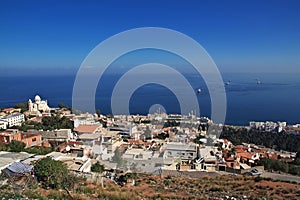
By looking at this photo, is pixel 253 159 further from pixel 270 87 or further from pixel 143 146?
pixel 270 87

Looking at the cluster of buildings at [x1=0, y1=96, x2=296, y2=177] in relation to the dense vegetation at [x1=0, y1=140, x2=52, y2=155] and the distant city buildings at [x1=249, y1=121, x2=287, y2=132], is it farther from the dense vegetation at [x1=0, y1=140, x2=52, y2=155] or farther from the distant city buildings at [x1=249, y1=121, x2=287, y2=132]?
the distant city buildings at [x1=249, y1=121, x2=287, y2=132]

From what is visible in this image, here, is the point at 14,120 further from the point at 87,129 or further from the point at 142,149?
the point at 142,149

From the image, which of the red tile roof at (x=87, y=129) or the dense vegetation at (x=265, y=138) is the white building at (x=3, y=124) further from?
the dense vegetation at (x=265, y=138)

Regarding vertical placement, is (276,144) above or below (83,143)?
below

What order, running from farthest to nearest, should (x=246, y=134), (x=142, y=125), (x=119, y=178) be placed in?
(x=246, y=134) < (x=142, y=125) < (x=119, y=178)

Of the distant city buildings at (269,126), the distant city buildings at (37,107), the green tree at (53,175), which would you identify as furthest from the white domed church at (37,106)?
the green tree at (53,175)

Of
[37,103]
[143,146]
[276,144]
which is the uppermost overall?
[37,103]

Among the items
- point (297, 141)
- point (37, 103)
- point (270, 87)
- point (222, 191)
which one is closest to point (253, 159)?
point (222, 191)
